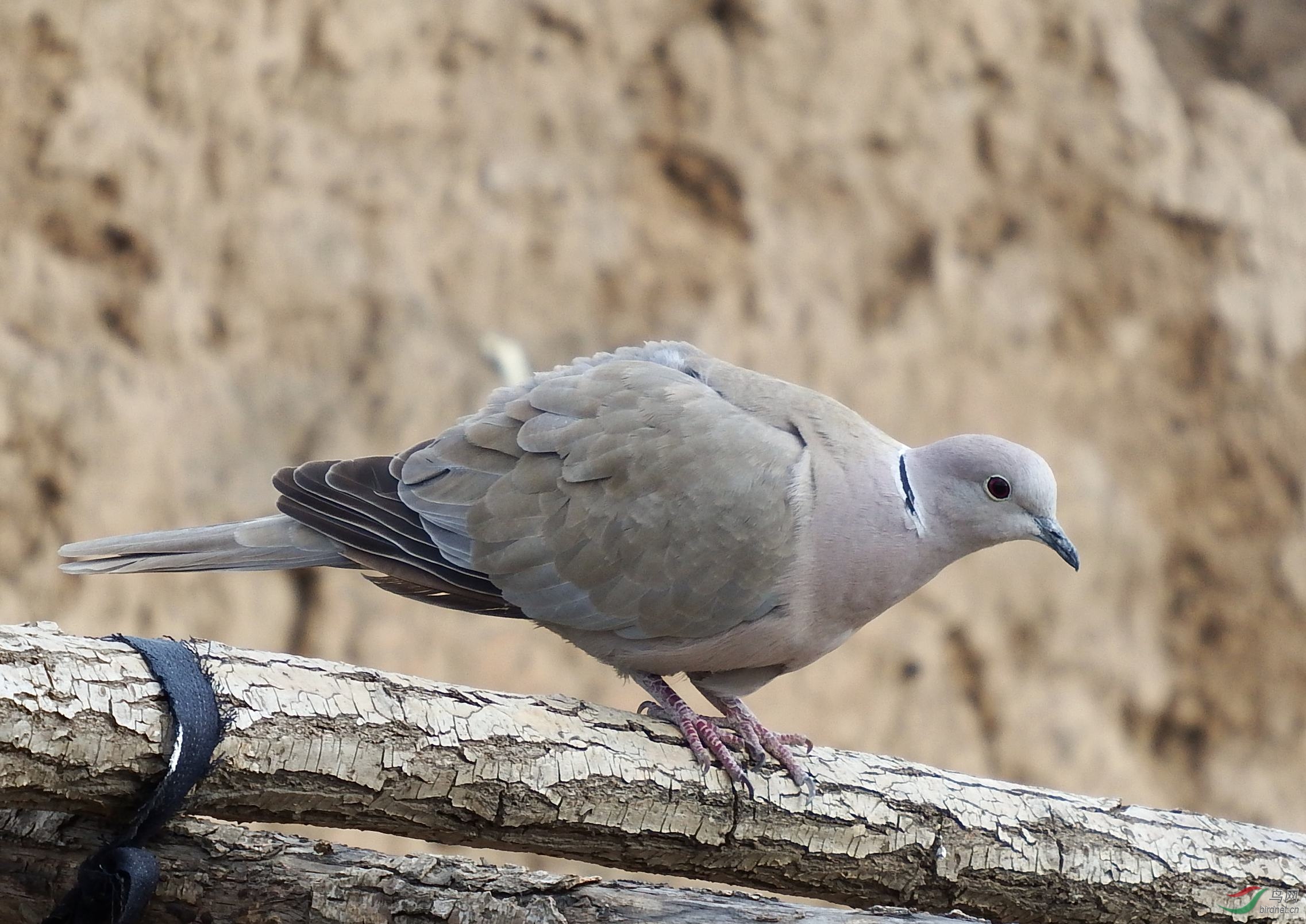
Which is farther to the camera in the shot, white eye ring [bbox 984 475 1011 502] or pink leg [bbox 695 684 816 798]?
white eye ring [bbox 984 475 1011 502]

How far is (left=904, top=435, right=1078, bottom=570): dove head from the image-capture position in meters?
2.60

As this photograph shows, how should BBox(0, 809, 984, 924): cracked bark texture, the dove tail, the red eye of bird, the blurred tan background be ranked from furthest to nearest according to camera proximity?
the blurred tan background → the red eye of bird → the dove tail → BBox(0, 809, 984, 924): cracked bark texture

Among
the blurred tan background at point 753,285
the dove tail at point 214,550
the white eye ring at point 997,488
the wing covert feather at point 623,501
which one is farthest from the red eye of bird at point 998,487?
the blurred tan background at point 753,285

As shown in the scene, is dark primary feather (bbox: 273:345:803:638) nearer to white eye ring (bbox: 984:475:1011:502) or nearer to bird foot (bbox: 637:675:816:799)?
bird foot (bbox: 637:675:816:799)

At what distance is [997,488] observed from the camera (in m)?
2.61

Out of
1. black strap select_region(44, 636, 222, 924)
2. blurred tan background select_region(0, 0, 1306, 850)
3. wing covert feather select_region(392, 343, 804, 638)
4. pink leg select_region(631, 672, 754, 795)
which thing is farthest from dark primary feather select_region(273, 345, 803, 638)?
blurred tan background select_region(0, 0, 1306, 850)

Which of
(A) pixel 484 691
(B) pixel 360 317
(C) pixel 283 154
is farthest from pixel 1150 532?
(A) pixel 484 691

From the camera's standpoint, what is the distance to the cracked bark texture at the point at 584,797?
1.74 meters

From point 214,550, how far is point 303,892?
840 millimetres

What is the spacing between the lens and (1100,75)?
5961mm

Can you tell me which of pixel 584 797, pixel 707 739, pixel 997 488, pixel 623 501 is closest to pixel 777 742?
pixel 707 739

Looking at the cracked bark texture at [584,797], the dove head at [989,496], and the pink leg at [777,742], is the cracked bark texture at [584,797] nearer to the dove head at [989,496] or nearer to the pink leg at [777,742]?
the pink leg at [777,742]

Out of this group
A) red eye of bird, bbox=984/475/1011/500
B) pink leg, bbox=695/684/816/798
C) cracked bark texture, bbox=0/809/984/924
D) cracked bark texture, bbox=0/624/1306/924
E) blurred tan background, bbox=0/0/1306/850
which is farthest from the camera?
blurred tan background, bbox=0/0/1306/850

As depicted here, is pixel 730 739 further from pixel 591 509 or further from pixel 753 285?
pixel 753 285
